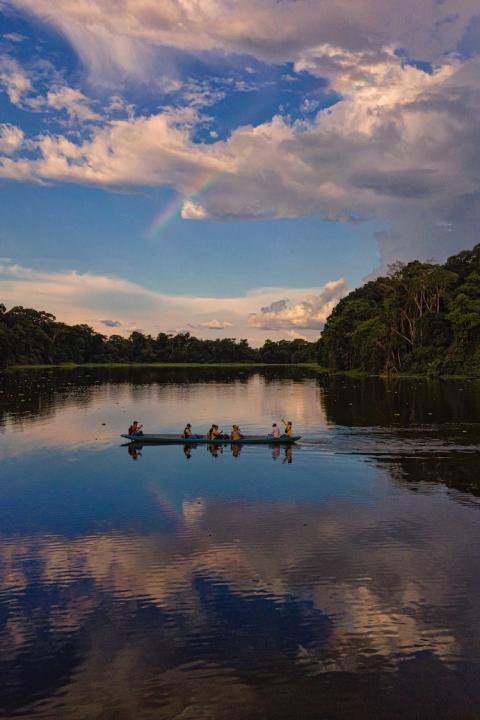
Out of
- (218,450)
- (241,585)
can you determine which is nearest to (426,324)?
(218,450)

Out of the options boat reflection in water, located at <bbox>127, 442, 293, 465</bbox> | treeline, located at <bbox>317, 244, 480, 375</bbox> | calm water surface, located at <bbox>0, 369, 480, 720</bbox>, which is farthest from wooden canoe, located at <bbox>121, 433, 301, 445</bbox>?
treeline, located at <bbox>317, 244, 480, 375</bbox>

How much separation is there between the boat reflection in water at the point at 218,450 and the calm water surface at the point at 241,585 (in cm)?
89

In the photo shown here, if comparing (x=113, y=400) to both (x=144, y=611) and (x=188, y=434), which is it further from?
(x=144, y=611)

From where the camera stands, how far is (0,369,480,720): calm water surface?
40.3 feet

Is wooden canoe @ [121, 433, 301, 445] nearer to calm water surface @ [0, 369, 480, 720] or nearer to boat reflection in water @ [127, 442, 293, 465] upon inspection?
boat reflection in water @ [127, 442, 293, 465]

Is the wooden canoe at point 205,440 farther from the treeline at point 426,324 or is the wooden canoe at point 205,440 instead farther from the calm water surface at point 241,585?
the treeline at point 426,324

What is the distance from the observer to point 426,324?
4727 inches

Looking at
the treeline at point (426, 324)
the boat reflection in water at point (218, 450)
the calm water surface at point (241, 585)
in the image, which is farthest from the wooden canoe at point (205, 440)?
the treeline at point (426, 324)

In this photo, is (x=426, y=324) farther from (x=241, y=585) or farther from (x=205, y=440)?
(x=241, y=585)

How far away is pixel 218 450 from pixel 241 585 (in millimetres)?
23118

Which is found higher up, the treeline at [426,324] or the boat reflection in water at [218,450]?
the treeline at [426,324]

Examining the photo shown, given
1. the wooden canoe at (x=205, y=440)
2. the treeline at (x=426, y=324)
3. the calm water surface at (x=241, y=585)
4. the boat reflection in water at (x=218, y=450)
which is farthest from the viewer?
the treeline at (x=426, y=324)

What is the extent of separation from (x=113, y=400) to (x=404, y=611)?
216 ft

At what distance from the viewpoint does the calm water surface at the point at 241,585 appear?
12.3 m
